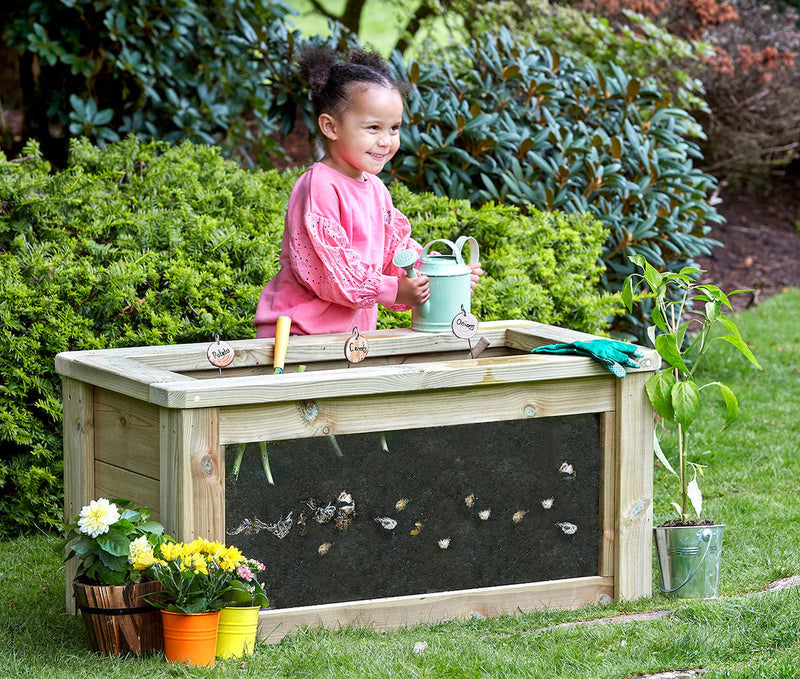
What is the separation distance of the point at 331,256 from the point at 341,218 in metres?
0.17

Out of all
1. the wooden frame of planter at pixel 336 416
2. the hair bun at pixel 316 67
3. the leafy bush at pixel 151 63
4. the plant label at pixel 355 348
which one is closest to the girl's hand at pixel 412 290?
the wooden frame of planter at pixel 336 416

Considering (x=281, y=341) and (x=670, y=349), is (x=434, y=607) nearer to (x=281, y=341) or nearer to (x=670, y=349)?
(x=281, y=341)

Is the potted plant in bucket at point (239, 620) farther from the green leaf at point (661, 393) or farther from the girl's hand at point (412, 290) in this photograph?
the green leaf at point (661, 393)

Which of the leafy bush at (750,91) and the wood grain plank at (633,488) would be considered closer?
the wood grain plank at (633,488)

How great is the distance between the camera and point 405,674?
2.88 meters

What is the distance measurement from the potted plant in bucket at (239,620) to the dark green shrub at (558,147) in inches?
143

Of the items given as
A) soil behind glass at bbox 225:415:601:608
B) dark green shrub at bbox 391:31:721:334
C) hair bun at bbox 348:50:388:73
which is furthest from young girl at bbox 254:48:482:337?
dark green shrub at bbox 391:31:721:334

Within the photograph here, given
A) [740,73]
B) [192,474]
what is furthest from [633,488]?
[740,73]

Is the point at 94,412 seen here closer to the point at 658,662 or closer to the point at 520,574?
the point at 520,574

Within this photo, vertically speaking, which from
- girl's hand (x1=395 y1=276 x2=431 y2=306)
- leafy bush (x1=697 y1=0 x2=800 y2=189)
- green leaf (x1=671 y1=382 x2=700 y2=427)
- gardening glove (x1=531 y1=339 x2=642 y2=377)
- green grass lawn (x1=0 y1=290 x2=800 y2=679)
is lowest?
green grass lawn (x1=0 y1=290 x2=800 y2=679)

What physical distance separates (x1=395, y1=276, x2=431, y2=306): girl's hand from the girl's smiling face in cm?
36

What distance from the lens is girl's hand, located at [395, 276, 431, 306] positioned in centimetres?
368

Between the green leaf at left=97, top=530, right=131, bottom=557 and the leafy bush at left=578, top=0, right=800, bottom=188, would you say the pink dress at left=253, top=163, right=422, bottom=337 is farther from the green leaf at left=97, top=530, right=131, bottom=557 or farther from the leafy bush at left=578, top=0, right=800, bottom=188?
the leafy bush at left=578, top=0, right=800, bottom=188

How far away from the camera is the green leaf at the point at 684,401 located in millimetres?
3369
